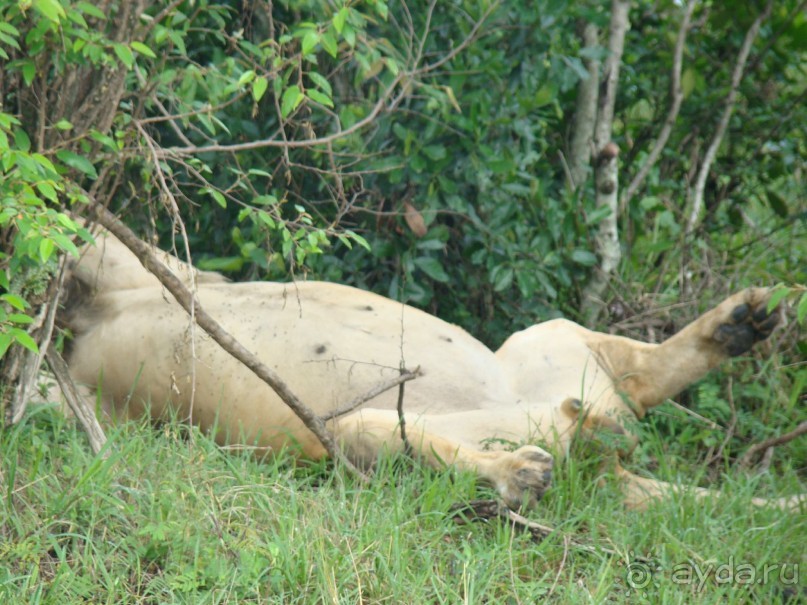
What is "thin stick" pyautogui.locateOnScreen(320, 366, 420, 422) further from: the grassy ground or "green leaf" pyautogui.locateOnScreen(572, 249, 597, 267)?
"green leaf" pyautogui.locateOnScreen(572, 249, 597, 267)

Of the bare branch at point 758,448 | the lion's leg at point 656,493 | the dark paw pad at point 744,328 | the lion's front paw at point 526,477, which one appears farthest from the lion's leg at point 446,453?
the bare branch at point 758,448

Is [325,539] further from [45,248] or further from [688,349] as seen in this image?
[688,349]

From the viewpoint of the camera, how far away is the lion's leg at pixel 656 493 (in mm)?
3410

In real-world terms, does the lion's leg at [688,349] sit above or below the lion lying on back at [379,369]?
above

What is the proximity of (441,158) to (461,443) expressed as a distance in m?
1.41

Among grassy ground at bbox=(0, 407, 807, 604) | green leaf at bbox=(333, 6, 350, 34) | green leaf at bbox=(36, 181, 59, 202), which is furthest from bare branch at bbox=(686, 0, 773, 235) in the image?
green leaf at bbox=(36, 181, 59, 202)

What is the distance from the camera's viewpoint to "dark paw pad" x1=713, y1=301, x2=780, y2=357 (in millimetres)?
3570

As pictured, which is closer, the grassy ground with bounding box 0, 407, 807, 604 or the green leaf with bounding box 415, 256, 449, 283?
the grassy ground with bounding box 0, 407, 807, 604

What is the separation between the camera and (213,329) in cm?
335

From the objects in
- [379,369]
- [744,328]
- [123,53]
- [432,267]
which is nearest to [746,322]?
[744,328]

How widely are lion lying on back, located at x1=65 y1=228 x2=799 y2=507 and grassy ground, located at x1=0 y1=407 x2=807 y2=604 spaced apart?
22cm

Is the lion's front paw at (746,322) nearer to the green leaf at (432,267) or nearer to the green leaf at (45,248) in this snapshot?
the green leaf at (432,267)

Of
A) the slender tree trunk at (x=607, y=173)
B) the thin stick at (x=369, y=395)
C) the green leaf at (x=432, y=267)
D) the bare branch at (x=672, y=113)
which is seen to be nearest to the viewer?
the thin stick at (x=369, y=395)

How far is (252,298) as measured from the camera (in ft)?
13.4
